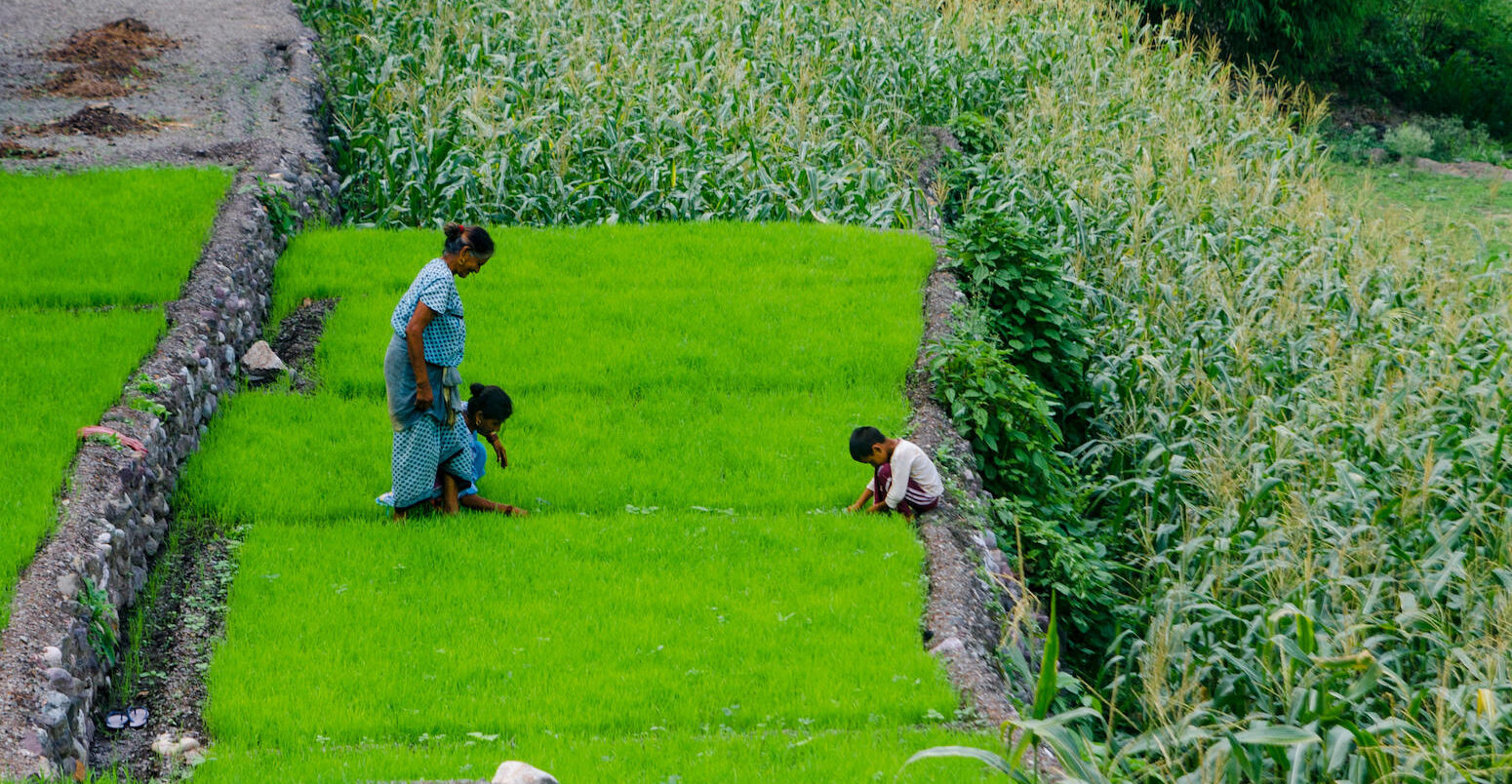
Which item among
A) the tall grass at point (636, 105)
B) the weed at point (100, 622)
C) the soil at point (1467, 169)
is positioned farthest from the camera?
the soil at point (1467, 169)

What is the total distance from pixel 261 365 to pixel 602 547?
12.2 ft

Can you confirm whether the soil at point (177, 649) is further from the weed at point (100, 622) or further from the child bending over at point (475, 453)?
the child bending over at point (475, 453)

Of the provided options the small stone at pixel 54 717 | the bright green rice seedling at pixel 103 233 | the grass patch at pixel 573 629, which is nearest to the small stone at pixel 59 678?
the small stone at pixel 54 717

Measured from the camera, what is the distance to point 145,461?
7.38 meters

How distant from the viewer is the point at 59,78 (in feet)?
47.3

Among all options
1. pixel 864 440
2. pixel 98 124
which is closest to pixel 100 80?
pixel 98 124

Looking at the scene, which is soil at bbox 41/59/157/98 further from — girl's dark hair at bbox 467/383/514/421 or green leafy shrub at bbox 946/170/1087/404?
green leafy shrub at bbox 946/170/1087/404

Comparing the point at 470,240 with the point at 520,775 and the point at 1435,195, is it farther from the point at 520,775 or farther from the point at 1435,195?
the point at 1435,195

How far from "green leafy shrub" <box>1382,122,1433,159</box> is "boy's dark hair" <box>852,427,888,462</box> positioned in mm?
20843

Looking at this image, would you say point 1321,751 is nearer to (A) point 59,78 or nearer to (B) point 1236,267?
(B) point 1236,267

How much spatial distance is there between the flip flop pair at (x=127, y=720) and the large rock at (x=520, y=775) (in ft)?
7.38

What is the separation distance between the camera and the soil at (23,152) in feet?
39.9

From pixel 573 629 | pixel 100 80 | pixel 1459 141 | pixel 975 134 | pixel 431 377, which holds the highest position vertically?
pixel 975 134

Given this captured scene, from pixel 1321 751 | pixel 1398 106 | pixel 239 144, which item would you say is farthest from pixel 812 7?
pixel 1398 106
